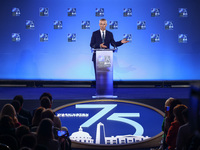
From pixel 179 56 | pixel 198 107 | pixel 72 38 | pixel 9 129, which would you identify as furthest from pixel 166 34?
pixel 198 107

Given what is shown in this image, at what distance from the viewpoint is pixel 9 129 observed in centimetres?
343

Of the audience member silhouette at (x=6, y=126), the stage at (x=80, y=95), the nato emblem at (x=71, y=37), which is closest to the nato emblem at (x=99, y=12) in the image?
the nato emblem at (x=71, y=37)

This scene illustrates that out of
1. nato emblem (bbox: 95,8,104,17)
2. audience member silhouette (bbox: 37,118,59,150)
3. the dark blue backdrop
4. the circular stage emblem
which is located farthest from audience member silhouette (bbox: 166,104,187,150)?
nato emblem (bbox: 95,8,104,17)

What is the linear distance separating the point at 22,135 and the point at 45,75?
20.1ft

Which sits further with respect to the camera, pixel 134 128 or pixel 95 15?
pixel 95 15

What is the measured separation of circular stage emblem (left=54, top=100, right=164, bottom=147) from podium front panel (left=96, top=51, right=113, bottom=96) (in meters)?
0.43

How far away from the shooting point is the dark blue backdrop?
925 centimetres

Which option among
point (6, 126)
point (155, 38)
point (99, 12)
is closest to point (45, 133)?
point (6, 126)

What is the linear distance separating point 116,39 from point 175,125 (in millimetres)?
5718

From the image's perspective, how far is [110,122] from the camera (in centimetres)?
545

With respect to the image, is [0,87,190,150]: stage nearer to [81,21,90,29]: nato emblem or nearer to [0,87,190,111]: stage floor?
[0,87,190,111]: stage floor

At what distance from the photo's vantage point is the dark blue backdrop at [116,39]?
30.3 ft

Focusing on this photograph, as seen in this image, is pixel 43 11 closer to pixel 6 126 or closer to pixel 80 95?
pixel 80 95

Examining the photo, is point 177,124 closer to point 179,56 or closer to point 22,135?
point 22,135
